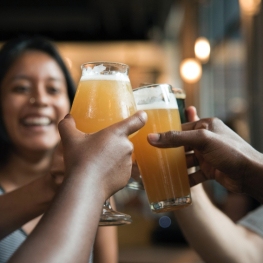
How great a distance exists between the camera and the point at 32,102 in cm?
210

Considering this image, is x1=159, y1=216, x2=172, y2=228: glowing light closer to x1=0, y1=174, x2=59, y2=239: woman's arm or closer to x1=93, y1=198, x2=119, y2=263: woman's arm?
x1=93, y1=198, x2=119, y2=263: woman's arm

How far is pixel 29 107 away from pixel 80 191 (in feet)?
4.25

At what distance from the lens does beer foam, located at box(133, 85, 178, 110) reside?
A: 1333 mm

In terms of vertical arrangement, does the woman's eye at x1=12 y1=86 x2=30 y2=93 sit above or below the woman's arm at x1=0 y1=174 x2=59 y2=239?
above

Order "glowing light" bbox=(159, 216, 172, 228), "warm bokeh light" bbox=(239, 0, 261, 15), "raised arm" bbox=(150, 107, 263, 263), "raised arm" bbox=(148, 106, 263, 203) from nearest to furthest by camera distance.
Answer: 1. "raised arm" bbox=(148, 106, 263, 203)
2. "raised arm" bbox=(150, 107, 263, 263)
3. "glowing light" bbox=(159, 216, 172, 228)
4. "warm bokeh light" bbox=(239, 0, 261, 15)

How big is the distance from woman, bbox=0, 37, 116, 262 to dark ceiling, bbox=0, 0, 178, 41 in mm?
6804

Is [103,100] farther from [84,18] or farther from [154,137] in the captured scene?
[84,18]

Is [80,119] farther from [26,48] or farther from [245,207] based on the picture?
[245,207]

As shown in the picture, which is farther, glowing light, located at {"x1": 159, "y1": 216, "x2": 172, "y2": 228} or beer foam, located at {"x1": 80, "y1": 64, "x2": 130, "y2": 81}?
glowing light, located at {"x1": 159, "y1": 216, "x2": 172, "y2": 228}

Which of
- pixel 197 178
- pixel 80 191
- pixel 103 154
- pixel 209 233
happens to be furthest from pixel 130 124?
pixel 209 233

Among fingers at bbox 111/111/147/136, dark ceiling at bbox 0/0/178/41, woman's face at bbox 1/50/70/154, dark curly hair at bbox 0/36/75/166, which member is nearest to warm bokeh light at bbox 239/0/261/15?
dark curly hair at bbox 0/36/75/166

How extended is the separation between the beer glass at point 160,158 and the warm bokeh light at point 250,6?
3.35m

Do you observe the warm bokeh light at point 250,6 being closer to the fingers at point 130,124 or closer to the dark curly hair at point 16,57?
the dark curly hair at point 16,57

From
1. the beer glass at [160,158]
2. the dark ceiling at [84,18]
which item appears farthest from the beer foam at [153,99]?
the dark ceiling at [84,18]
